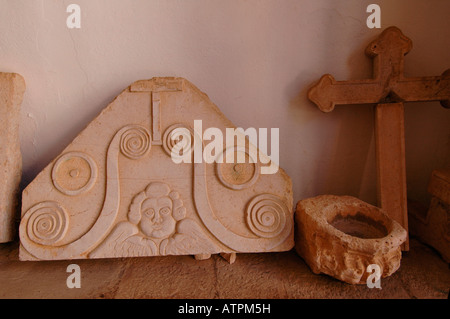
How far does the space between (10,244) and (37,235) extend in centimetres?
56

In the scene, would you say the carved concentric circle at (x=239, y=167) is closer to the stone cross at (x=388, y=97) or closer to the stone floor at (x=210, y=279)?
the stone floor at (x=210, y=279)

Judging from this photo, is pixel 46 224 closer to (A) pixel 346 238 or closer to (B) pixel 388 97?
(A) pixel 346 238

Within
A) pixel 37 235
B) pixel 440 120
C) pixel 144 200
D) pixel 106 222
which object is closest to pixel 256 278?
pixel 144 200

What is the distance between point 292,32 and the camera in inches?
80.5

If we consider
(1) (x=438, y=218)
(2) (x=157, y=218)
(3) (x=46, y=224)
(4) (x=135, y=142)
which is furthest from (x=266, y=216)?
(3) (x=46, y=224)

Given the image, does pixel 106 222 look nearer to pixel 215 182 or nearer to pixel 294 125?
pixel 215 182

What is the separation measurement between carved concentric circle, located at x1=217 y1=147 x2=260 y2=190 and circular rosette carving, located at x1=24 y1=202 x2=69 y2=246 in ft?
3.27

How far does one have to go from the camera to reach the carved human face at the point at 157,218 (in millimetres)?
1709

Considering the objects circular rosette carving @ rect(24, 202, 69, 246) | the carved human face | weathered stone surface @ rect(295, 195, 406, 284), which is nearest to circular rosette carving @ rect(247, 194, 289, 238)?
weathered stone surface @ rect(295, 195, 406, 284)

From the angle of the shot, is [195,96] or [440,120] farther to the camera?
[440,120]

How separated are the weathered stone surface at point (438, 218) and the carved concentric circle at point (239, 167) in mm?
1174

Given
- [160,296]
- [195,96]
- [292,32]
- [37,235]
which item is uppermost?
[292,32]

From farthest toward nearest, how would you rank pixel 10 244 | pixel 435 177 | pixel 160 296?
pixel 10 244, pixel 435 177, pixel 160 296

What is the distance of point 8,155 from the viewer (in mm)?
1852
